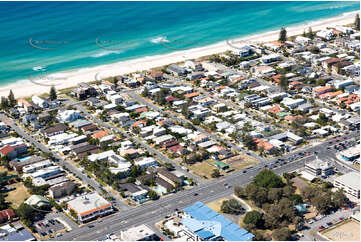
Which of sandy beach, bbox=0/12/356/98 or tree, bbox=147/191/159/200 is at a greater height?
sandy beach, bbox=0/12/356/98

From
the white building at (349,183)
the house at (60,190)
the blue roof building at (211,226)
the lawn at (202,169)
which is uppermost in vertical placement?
the house at (60,190)

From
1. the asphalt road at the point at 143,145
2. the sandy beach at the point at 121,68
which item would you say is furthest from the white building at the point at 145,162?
the sandy beach at the point at 121,68

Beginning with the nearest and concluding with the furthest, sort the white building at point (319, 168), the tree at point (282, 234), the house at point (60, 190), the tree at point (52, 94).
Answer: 1. the tree at point (282, 234)
2. the house at point (60, 190)
3. the white building at point (319, 168)
4. the tree at point (52, 94)

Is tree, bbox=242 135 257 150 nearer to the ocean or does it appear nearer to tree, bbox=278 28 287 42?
the ocean

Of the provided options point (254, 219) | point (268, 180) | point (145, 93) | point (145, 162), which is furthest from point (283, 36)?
point (254, 219)

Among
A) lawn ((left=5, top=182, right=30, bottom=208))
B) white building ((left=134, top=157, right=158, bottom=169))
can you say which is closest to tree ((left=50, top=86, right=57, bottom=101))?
lawn ((left=5, top=182, right=30, bottom=208))

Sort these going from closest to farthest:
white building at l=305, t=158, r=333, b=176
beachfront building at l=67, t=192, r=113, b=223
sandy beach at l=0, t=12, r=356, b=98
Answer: beachfront building at l=67, t=192, r=113, b=223, white building at l=305, t=158, r=333, b=176, sandy beach at l=0, t=12, r=356, b=98

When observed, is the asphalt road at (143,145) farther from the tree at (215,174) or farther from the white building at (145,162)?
the white building at (145,162)

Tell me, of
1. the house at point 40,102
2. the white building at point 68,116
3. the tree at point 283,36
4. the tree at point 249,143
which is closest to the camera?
the tree at point 249,143
